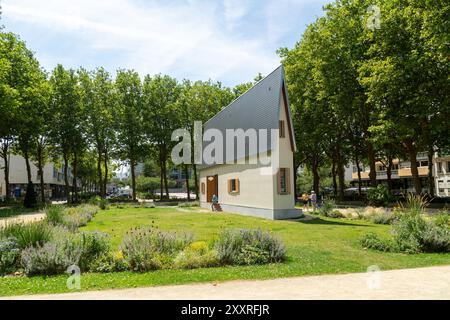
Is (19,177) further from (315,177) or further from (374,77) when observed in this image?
(374,77)

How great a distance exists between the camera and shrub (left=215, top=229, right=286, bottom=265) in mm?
9617

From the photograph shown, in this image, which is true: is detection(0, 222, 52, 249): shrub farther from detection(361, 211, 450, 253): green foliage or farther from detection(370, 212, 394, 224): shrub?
detection(370, 212, 394, 224): shrub

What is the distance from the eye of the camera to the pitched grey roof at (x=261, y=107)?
73.4 ft

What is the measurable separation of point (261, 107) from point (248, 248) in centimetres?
1569

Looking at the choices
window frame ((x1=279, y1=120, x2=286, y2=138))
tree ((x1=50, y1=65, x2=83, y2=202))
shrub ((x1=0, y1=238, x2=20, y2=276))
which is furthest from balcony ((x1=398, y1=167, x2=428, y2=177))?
shrub ((x1=0, y1=238, x2=20, y2=276))

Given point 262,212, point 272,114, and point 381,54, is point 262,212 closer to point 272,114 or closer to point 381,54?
point 272,114

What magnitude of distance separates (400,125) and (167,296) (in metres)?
24.8

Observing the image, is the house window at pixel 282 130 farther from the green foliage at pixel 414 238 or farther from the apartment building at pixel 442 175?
the apartment building at pixel 442 175

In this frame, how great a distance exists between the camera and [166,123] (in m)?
48.8

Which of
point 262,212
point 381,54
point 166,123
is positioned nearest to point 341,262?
point 262,212

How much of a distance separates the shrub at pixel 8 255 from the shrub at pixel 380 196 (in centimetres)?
2760

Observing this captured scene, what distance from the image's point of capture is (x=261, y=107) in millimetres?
24328

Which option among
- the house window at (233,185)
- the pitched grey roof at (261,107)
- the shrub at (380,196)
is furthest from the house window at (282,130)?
the shrub at (380,196)

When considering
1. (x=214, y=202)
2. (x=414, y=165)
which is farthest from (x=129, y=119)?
(x=414, y=165)
